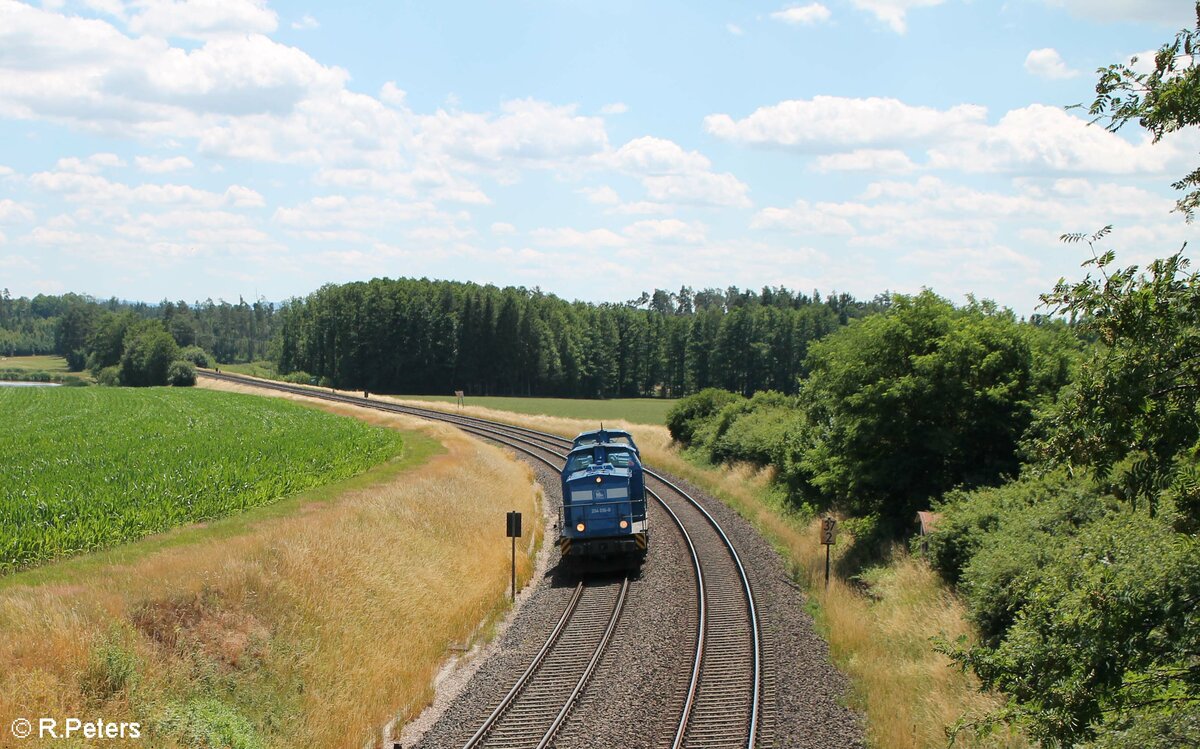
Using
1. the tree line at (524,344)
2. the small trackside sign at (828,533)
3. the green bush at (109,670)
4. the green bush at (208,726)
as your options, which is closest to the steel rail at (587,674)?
the green bush at (208,726)

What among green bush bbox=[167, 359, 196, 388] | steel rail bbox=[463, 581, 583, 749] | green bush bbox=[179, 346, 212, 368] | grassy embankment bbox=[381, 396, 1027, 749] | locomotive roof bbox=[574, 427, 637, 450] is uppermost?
green bush bbox=[179, 346, 212, 368]

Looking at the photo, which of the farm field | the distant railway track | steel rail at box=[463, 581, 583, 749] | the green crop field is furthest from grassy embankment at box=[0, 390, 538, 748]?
the farm field

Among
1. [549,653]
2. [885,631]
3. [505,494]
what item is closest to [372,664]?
[549,653]

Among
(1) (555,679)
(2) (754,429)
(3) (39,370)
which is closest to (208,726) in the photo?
(1) (555,679)

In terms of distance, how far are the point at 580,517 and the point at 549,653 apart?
6056 mm

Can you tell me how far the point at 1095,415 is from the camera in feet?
23.9

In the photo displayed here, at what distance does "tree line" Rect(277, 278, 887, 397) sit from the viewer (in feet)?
407

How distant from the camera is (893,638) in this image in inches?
687

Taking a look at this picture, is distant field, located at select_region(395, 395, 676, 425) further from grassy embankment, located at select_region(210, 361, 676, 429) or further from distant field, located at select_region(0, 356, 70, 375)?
distant field, located at select_region(0, 356, 70, 375)

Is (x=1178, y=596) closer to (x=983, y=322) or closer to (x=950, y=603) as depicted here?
(x=950, y=603)

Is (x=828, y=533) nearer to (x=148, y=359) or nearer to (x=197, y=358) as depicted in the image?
(x=148, y=359)

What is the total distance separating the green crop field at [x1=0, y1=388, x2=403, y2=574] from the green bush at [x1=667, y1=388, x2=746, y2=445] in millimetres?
17343

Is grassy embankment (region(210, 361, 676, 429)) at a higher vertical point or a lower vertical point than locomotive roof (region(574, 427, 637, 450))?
lower

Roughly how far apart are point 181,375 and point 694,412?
75.1m
